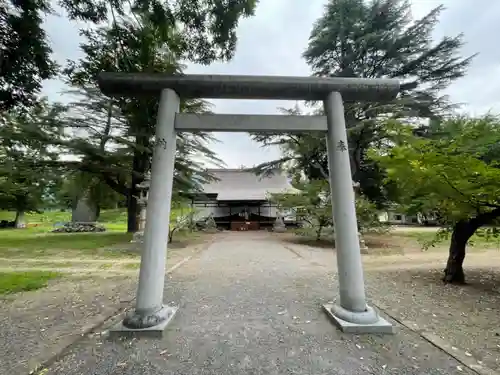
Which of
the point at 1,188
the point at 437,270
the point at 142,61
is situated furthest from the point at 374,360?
the point at 1,188

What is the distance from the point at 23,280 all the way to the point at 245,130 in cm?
535

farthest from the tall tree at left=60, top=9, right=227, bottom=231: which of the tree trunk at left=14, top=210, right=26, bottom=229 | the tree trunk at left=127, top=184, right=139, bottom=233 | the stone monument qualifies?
the tree trunk at left=14, top=210, right=26, bottom=229

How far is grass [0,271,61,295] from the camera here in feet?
15.6

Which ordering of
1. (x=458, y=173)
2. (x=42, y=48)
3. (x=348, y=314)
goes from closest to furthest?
(x=348, y=314) → (x=42, y=48) → (x=458, y=173)

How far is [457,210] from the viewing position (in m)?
4.70

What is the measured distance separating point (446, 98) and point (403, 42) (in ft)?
11.6

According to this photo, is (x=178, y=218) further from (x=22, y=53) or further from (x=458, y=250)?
(x=458, y=250)

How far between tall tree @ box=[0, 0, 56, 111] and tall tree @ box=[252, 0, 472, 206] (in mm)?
11101

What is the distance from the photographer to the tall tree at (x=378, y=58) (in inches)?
535

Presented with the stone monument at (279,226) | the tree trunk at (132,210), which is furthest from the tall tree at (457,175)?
the stone monument at (279,226)

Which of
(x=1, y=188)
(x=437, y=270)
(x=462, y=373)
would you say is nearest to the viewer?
(x=462, y=373)

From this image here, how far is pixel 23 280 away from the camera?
533 cm

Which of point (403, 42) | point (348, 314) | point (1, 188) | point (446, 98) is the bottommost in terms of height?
point (348, 314)

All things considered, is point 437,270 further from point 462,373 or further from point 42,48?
point 42,48
